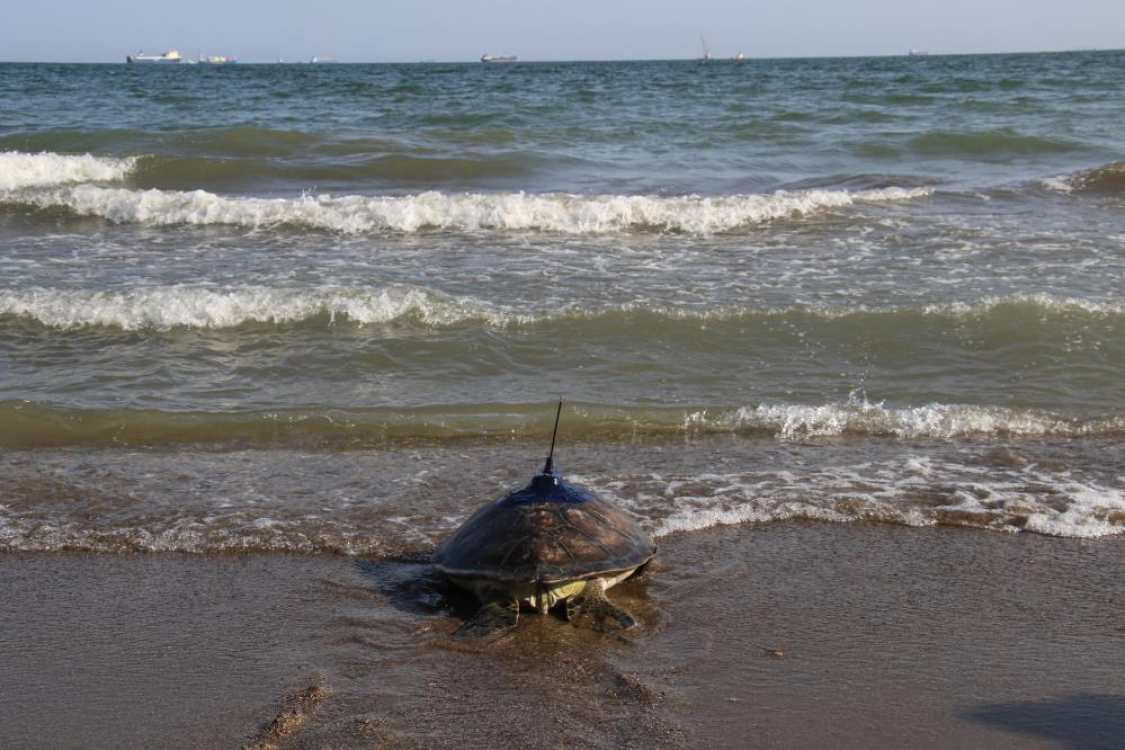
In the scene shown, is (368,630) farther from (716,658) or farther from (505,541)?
(716,658)

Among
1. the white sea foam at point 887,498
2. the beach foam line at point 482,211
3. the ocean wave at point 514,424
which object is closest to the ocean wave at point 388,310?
the ocean wave at point 514,424

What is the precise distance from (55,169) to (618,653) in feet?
49.1

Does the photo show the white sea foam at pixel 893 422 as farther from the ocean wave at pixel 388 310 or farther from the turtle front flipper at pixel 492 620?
the turtle front flipper at pixel 492 620

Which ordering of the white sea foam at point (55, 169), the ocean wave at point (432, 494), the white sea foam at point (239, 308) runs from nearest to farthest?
the ocean wave at point (432, 494) → the white sea foam at point (239, 308) → the white sea foam at point (55, 169)

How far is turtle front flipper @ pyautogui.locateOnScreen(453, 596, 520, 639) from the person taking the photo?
13.2 ft

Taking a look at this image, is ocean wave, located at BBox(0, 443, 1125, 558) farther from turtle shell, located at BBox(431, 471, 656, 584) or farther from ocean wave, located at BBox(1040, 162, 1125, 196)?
ocean wave, located at BBox(1040, 162, 1125, 196)

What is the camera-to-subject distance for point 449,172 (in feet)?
55.8

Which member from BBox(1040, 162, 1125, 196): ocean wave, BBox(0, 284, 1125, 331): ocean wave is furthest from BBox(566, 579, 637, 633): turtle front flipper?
BBox(1040, 162, 1125, 196): ocean wave

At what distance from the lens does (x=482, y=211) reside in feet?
41.2

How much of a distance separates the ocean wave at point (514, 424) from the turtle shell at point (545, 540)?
1.89 meters

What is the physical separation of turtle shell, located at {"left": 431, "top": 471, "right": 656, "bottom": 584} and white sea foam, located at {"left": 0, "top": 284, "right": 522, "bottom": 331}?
3.92 metres

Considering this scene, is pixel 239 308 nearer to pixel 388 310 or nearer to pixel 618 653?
pixel 388 310

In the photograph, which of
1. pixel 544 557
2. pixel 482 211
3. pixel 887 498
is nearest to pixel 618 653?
pixel 544 557

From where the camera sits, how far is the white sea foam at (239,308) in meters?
8.44
